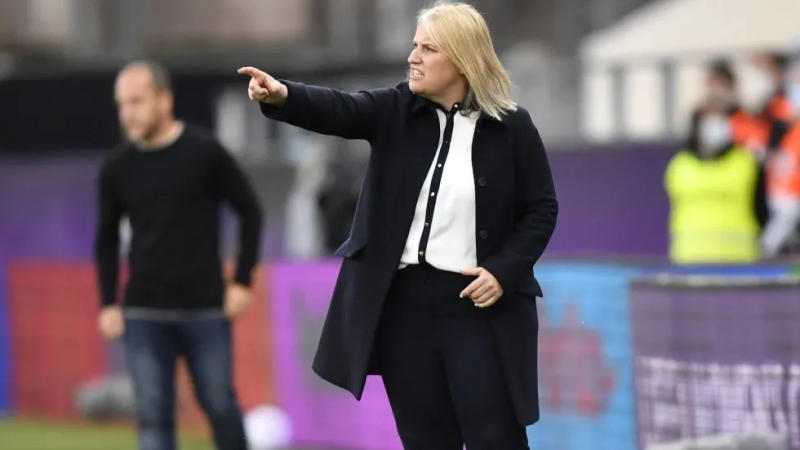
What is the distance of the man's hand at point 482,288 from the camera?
241 inches

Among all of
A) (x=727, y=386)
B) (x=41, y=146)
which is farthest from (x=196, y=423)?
(x=41, y=146)

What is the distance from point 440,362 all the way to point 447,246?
36 centimetres

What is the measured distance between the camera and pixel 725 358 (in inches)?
329

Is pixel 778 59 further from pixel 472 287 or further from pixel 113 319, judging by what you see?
pixel 472 287

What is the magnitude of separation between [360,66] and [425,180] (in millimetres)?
14336

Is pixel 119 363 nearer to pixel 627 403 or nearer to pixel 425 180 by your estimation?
pixel 627 403

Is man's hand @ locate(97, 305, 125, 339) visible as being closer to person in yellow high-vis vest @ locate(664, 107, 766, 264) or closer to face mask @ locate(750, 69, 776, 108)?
person in yellow high-vis vest @ locate(664, 107, 766, 264)

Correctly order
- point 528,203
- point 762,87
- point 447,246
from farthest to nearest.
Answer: point 762,87
point 528,203
point 447,246

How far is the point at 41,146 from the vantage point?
2092 cm

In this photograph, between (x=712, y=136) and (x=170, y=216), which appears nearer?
(x=170, y=216)

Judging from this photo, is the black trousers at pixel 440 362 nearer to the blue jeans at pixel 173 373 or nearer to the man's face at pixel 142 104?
the blue jeans at pixel 173 373

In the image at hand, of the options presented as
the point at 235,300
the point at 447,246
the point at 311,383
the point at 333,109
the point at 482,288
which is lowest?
the point at 311,383

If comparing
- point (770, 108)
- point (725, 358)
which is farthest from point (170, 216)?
point (770, 108)

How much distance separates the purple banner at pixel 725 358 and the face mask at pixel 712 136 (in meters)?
3.16
